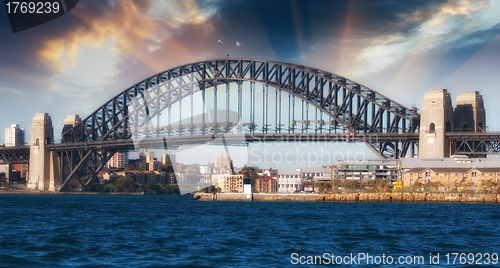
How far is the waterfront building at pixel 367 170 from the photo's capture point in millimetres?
99812

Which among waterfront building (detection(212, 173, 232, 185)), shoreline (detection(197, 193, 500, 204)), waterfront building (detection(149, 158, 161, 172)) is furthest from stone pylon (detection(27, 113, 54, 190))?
waterfront building (detection(149, 158, 161, 172))

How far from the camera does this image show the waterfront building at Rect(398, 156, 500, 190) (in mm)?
79000

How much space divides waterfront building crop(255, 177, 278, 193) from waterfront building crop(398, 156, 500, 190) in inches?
1998

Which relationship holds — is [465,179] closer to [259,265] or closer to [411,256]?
[411,256]

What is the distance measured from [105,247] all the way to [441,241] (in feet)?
55.1

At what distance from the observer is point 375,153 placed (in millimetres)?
90188

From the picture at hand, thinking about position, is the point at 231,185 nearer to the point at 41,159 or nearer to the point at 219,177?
the point at 219,177

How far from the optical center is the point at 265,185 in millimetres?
132125

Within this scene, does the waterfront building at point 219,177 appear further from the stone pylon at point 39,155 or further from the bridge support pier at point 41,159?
the stone pylon at point 39,155

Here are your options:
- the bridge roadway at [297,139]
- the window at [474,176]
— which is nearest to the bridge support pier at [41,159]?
the bridge roadway at [297,139]

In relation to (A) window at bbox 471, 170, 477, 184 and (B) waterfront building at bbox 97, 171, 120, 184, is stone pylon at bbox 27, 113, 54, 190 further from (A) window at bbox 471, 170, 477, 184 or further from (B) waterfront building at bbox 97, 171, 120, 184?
(A) window at bbox 471, 170, 477, 184

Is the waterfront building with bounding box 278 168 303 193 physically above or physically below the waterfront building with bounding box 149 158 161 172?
below

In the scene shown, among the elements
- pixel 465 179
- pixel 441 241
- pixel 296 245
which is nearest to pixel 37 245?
pixel 296 245

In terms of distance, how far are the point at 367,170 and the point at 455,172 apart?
2364cm
